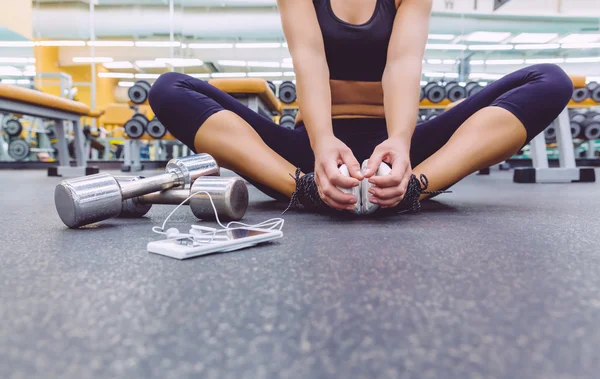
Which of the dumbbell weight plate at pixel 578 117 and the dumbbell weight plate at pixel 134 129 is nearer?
the dumbbell weight plate at pixel 134 129

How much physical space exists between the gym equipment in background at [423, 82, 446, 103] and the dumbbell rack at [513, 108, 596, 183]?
5.84 feet

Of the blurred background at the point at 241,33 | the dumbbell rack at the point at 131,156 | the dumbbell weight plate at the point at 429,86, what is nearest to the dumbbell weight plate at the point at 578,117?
the blurred background at the point at 241,33

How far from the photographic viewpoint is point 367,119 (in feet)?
3.33

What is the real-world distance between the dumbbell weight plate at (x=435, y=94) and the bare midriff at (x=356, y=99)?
10.5 feet

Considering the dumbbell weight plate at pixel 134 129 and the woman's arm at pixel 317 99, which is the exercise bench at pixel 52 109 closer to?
the dumbbell weight plate at pixel 134 129

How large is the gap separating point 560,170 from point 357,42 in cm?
176

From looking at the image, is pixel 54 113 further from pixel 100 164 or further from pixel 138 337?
pixel 138 337

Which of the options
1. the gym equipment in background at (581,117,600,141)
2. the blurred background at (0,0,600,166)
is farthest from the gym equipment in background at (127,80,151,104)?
the gym equipment in background at (581,117,600,141)

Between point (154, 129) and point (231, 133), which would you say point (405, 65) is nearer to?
point (231, 133)

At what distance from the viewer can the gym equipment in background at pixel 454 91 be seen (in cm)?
403

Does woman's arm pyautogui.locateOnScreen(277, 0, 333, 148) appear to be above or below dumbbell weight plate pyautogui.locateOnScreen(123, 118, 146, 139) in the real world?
below

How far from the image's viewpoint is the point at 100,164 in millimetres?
4852

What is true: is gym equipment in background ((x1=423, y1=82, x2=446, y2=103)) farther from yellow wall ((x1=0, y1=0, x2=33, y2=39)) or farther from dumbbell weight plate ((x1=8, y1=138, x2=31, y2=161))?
yellow wall ((x1=0, y1=0, x2=33, y2=39))

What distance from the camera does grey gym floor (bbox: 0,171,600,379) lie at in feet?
0.77
